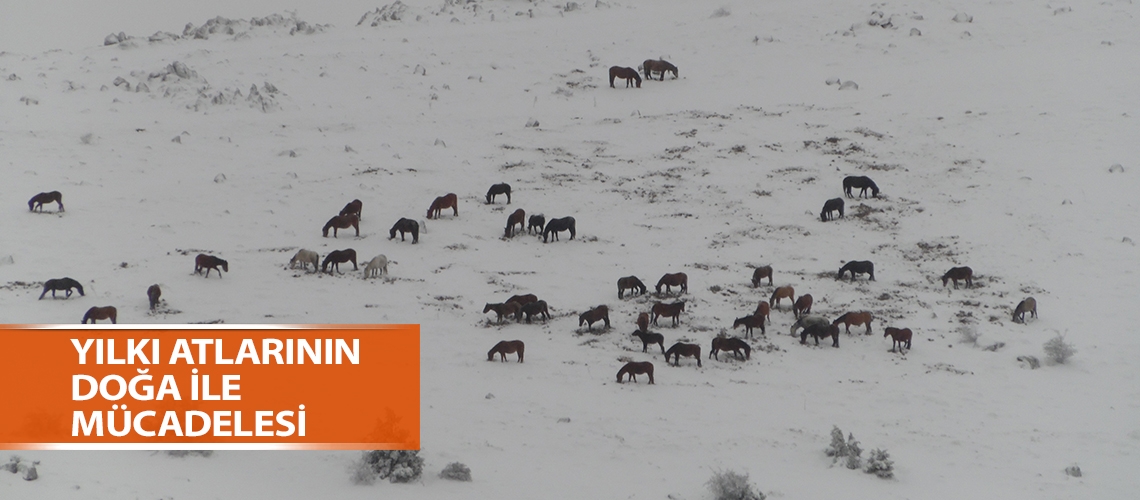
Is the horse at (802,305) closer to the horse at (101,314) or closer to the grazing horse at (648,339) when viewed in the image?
the grazing horse at (648,339)

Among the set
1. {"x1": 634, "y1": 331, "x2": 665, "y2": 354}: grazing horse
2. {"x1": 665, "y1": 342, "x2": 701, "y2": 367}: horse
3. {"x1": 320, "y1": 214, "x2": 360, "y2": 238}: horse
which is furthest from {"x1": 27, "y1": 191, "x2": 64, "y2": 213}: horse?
{"x1": 665, "y1": 342, "x2": 701, "y2": 367}: horse

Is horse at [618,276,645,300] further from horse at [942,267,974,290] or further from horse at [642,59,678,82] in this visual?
horse at [642,59,678,82]

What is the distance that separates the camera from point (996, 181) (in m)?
34.1

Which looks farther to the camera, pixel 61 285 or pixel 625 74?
pixel 625 74

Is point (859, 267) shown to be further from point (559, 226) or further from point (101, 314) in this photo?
point (101, 314)

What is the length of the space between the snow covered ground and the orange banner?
58cm

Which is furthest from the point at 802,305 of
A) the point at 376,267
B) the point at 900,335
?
the point at 376,267

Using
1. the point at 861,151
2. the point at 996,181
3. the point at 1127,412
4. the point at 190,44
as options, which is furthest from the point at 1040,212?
the point at 190,44

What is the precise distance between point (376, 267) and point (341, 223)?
373 cm

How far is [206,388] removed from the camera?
16594mm

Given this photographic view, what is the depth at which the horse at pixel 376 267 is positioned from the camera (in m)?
25.8

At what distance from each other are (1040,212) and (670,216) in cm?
1117

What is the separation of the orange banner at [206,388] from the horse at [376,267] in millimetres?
4757

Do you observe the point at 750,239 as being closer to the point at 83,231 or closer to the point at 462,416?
the point at 462,416
